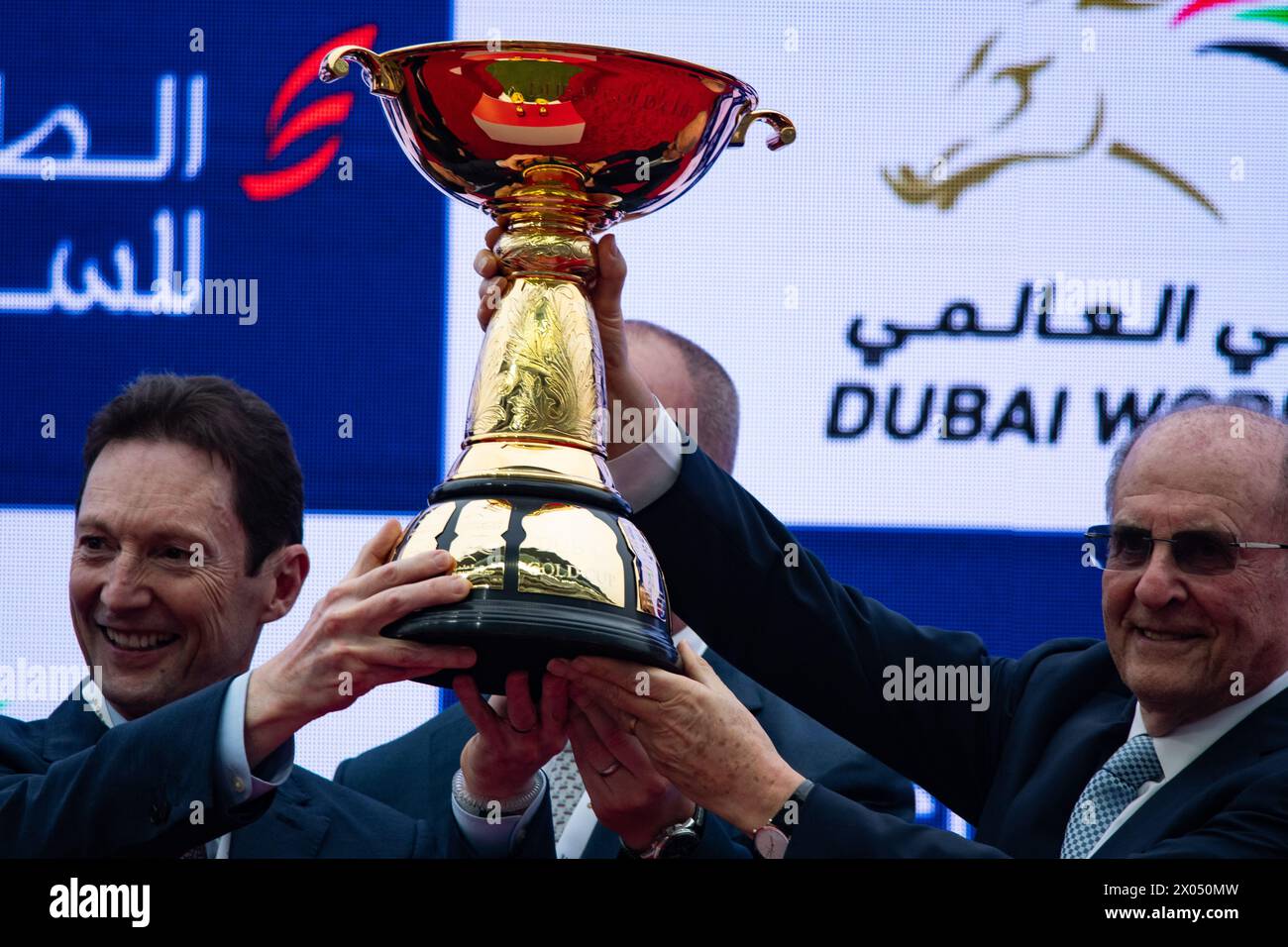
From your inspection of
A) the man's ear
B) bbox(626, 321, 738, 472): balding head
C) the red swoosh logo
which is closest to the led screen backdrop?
the red swoosh logo

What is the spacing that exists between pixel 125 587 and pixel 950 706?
2.90 feet

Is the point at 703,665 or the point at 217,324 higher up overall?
the point at 217,324

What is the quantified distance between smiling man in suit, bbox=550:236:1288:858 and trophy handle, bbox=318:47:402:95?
285 mm

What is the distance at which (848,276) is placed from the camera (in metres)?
3.05

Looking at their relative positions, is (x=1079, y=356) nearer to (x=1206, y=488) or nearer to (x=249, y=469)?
(x=1206, y=488)

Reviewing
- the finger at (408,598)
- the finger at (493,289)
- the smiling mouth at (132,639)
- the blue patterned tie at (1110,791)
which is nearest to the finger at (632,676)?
the finger at (408,598)

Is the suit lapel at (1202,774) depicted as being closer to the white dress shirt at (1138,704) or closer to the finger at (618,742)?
the white dress shirt at (1138,704)

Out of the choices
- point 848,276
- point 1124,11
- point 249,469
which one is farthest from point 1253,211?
point 249,469

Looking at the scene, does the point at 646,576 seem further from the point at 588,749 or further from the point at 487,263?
the point at 487,263

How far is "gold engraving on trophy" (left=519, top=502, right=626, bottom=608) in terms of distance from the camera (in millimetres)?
1352

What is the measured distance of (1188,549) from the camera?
1703 millimetres

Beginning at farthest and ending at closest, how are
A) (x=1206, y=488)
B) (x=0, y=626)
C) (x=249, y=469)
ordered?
(x=0, y=626), (x=249, y=469), (x=1206, y=488)

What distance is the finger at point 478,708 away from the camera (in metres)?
1.43

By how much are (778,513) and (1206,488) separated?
133 cm
